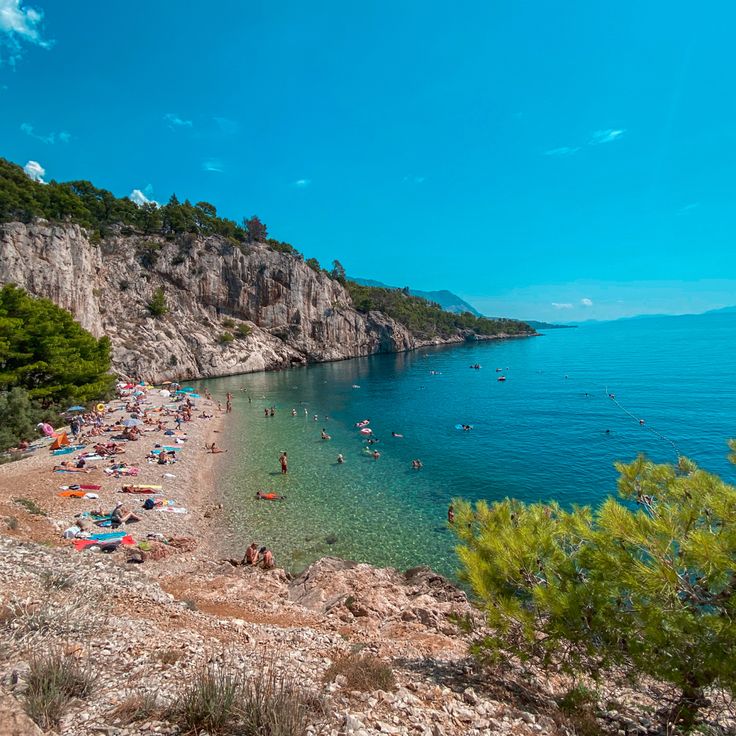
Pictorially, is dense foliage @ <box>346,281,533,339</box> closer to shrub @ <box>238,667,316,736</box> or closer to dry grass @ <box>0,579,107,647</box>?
dry grass @ <box>0,579,107,647</box>

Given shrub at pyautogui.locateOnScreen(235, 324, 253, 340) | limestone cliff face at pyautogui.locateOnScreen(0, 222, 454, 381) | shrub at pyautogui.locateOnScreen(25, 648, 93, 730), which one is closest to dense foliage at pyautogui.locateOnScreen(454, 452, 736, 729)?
shrub at pyautogui.locateOnScreen(25, 648, 93, 730)

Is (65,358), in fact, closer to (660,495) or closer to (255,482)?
(255,482)

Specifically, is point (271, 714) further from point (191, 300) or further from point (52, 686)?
point (191, 300)

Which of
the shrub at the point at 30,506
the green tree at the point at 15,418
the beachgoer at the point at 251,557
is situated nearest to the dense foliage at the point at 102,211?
the green tree at the point at 15,418

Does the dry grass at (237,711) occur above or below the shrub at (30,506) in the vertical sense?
above

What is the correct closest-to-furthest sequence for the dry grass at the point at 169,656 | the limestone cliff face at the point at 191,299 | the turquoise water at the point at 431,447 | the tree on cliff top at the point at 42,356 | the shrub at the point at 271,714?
the shrub at the point at 271,714, the dry grass at the point at 169,656, the turquoise water at the point at 431,447, the tree on cliff top at the point at 42,356, the limestone cliff face at the point at 191,299

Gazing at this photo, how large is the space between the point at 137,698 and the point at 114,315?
7210cm

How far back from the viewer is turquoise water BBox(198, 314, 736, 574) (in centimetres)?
1800

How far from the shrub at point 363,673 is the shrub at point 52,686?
3.32 metres

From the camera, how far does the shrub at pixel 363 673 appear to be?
6055 mm

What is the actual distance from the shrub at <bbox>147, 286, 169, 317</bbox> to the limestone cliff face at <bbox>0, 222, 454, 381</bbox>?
2.66 feet

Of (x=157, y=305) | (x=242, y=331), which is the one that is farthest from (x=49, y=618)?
(x=242, y=331)

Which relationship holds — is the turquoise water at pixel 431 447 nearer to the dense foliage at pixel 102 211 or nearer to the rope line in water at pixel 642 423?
the rope line in water at pixel 642 423

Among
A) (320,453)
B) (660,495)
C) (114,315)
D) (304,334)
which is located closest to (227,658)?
(660,495)
